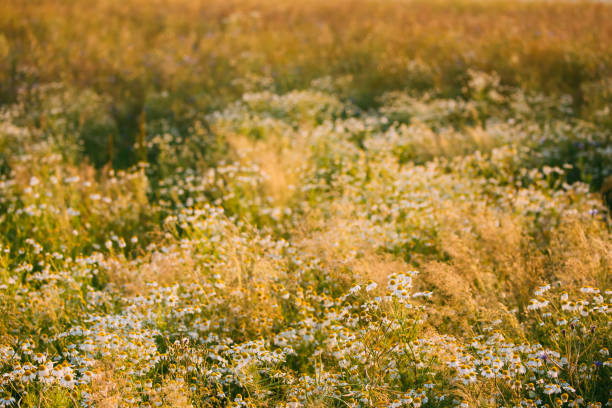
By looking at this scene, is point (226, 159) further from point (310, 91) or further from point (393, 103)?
point (393, 103)

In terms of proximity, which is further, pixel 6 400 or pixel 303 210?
pixel 303 210

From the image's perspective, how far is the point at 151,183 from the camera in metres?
7.34

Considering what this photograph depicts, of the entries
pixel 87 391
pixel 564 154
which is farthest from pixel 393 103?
pixel 87 391

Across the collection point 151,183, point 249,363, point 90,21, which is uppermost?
point 90,21

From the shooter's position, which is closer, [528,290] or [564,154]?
[528,290]

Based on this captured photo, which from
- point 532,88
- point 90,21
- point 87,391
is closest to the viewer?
point 87,391

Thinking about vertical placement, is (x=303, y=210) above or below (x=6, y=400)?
below

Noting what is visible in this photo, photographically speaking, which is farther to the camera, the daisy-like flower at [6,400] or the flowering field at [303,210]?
the flowering field at [303,210]

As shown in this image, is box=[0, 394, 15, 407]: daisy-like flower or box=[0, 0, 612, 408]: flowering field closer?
box=[0, 394, 15, 407]: daisy-like flower

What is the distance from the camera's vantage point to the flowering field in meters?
3.29

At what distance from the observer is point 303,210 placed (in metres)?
6.14

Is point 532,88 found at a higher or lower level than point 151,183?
higher

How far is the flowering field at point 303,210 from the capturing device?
3285mm

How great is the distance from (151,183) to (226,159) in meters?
1.16
